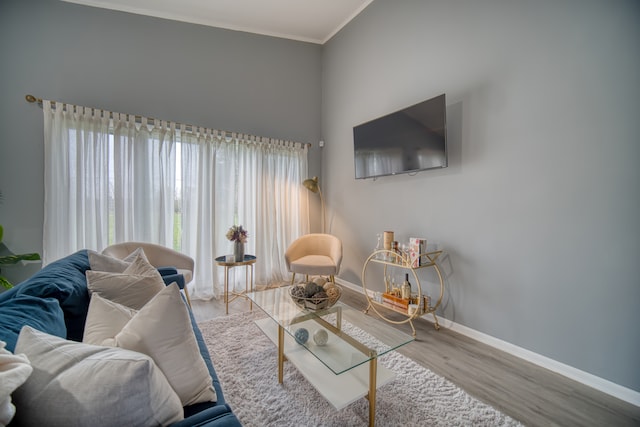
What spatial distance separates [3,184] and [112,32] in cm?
196

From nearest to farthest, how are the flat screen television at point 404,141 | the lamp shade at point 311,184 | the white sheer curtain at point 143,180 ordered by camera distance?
1. the flat screen television at point 404,141
2. the white sheer curtain at point 143,180
3. the lamp shade at point 311,184

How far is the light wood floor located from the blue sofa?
1.59 m

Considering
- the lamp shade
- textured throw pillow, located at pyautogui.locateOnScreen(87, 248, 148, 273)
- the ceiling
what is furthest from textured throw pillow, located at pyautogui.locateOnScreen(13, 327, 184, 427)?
the ceiling

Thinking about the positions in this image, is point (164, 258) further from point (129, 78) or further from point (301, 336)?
point (129, 78)

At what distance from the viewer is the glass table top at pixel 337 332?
135cm

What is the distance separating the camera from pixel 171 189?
3.18 meters

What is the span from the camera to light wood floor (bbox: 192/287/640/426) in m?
1.46

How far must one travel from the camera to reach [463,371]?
184 centimetres

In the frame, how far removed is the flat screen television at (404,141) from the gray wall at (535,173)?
213mm

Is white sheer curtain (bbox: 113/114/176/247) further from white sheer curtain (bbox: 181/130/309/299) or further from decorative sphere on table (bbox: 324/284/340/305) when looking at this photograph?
decorative sphere on table (bbox: 324/284/340/305)

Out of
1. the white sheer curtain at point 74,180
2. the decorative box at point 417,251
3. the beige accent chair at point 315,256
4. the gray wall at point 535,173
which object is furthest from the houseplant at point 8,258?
the gray wall at point 535,173

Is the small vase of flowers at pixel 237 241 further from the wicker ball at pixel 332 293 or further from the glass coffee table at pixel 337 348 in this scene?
the wicker ball at pixel 332 293

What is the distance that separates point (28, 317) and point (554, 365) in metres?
2.90

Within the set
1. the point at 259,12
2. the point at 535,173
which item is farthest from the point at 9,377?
the point at 259,12
